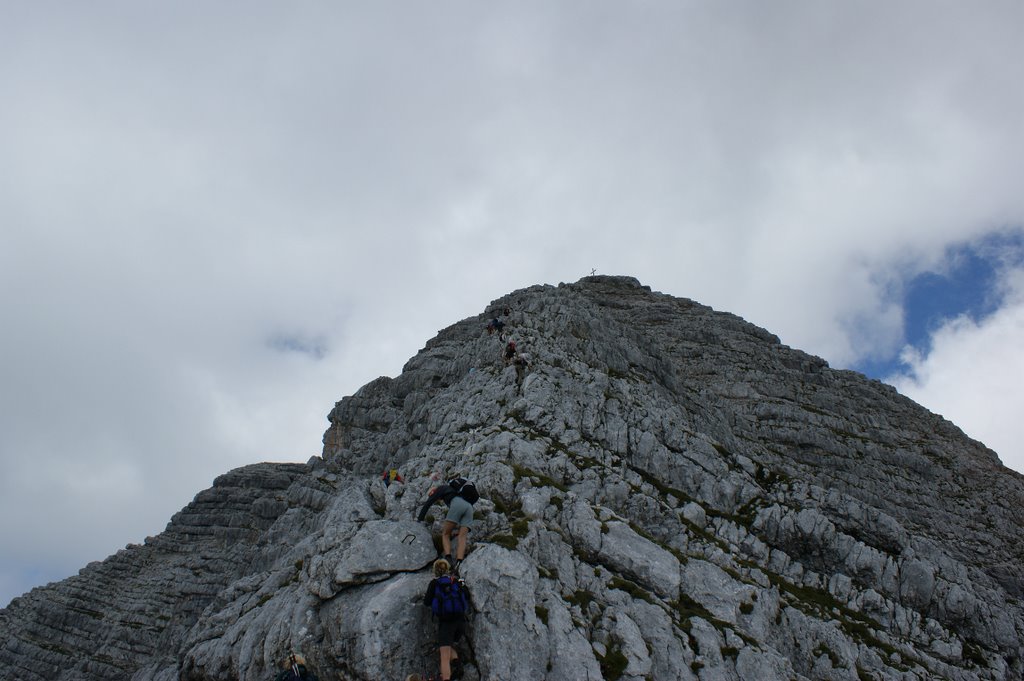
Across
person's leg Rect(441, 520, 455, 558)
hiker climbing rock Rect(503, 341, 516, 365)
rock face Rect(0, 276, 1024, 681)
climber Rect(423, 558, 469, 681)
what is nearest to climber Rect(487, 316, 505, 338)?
rock face Rect(0, 276, 1024, 681)

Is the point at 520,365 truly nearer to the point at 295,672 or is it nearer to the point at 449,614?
the point at 449,614

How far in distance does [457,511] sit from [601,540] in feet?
24.4

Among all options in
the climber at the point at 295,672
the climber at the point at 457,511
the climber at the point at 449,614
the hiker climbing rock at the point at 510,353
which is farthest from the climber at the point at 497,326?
the climber at the point at 295,672

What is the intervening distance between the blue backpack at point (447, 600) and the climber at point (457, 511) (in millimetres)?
2228

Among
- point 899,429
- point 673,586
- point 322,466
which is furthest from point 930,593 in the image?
point 322,466

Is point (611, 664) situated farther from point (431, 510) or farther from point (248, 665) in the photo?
point (248, 665)

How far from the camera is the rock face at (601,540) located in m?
19.7

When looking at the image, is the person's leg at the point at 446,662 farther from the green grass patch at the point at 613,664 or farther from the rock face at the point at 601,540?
the green grass patch at the point at 613,664

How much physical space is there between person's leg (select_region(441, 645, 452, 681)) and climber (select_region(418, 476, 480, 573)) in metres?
2.92

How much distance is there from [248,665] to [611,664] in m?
13.0

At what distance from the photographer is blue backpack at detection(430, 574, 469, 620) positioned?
16.5 metres

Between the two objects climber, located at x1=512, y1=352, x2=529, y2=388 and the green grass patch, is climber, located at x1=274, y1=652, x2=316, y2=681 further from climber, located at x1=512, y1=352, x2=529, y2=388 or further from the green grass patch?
climber, located at x1=512, y1=352, x2=529, y2=388

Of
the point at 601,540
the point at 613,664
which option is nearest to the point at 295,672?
the point at 613,664

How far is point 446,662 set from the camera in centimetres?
1622
